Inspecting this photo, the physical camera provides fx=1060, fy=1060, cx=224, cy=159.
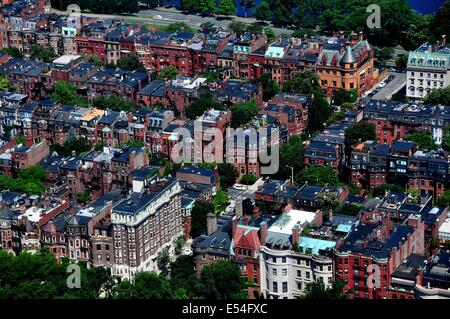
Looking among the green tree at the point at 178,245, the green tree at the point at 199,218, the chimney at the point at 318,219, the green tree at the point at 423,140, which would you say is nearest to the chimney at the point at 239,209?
the green tree at the point at 199,218

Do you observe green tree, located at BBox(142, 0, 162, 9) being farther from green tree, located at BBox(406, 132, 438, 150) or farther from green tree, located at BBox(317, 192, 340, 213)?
green tree, located at BBox(317, 192, 340, 213)

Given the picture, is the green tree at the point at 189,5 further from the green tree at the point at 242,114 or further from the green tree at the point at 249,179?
the green tree at the point at 249,179

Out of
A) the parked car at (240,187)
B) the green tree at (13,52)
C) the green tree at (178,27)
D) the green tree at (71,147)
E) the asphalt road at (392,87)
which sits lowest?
the parked car at (240,187)

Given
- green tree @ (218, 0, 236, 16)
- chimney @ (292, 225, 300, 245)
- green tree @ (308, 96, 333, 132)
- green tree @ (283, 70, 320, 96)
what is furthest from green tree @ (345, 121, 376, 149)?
green tree @ (218, 0, 236, 16)

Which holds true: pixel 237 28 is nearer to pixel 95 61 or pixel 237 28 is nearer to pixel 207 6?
pixel 207 6

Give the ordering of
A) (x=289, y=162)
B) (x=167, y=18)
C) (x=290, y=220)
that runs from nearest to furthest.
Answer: (x=290, y=220) → (x=289, y=162) → (x=167, y=18)

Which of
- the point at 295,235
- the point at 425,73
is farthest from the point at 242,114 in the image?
the point at 295,235
